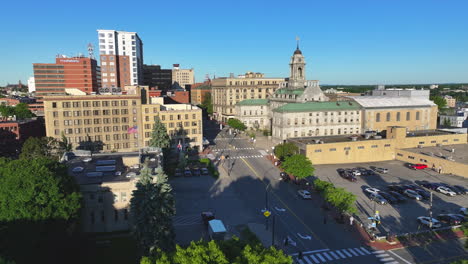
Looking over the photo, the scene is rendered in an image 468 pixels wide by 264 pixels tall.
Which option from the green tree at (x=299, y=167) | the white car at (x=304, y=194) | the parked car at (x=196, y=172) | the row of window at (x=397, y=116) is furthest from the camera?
the row of window at (x=397, y=116)

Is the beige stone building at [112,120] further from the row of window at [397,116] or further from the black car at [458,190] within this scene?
the row of window at [397,116]

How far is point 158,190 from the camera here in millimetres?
34156

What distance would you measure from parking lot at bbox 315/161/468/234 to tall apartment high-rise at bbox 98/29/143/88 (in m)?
95.3

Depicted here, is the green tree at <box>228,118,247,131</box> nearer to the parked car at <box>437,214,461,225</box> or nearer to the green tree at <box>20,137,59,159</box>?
the green tree at <box>20,137,59,159</box>

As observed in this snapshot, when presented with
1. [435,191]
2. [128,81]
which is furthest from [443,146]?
[128,81]

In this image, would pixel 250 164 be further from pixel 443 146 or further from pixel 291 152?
pixel 443 146

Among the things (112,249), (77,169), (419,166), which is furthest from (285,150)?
(112,249)

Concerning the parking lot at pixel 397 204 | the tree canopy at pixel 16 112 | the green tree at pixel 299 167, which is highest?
the tree canopy at pixel 16 112

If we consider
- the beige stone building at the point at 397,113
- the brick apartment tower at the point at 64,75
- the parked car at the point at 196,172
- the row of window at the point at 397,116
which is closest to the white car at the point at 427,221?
the parked car at the point at 196,172

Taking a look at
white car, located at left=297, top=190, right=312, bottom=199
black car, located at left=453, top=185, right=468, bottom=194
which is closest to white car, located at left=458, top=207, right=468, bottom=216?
black car, located at left=453, top=185, right=468, bottom=194

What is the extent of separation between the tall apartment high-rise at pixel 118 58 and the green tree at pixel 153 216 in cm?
10997

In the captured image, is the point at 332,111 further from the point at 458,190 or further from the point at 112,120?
the point at 112,120

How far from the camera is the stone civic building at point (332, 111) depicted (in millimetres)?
96875

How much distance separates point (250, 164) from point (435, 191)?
34.9m
